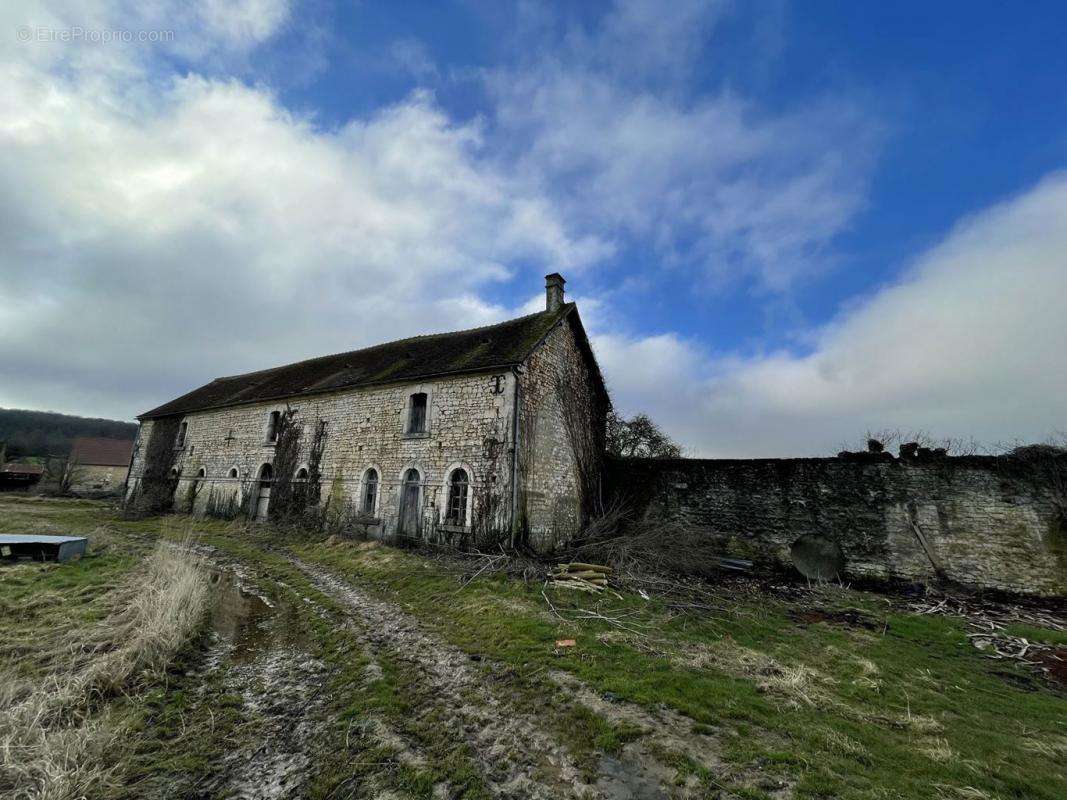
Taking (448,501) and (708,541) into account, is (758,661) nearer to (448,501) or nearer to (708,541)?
(708,541)

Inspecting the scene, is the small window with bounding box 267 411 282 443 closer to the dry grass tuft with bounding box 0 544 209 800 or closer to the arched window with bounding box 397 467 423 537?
the arched window with bounding box 397 467 423 537

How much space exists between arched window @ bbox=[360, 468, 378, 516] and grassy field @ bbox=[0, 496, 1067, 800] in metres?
5.62

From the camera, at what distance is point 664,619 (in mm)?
7414

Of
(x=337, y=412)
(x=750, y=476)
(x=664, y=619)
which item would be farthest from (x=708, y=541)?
(x=337, y=412)

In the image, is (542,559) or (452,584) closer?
(452,584)

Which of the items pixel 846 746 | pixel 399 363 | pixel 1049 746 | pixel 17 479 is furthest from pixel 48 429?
pixel 1049 746

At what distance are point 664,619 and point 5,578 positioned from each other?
11.9 metres

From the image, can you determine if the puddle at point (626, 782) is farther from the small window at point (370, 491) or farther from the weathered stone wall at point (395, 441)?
the small window at point (370, 491)

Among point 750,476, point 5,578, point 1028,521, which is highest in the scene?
point 750,476

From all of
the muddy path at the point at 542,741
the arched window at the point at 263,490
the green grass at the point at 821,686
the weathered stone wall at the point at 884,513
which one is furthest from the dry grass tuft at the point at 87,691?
the arched window at the point at 263,490

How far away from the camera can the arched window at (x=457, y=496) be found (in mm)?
12914

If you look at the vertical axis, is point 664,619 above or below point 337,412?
below

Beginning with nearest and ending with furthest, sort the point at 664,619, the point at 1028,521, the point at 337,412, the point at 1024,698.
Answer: the point at 1024,698 → the point at 664,619 → the point at 1028,521 → the point at 337,412

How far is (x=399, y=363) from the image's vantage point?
56.7 ft
